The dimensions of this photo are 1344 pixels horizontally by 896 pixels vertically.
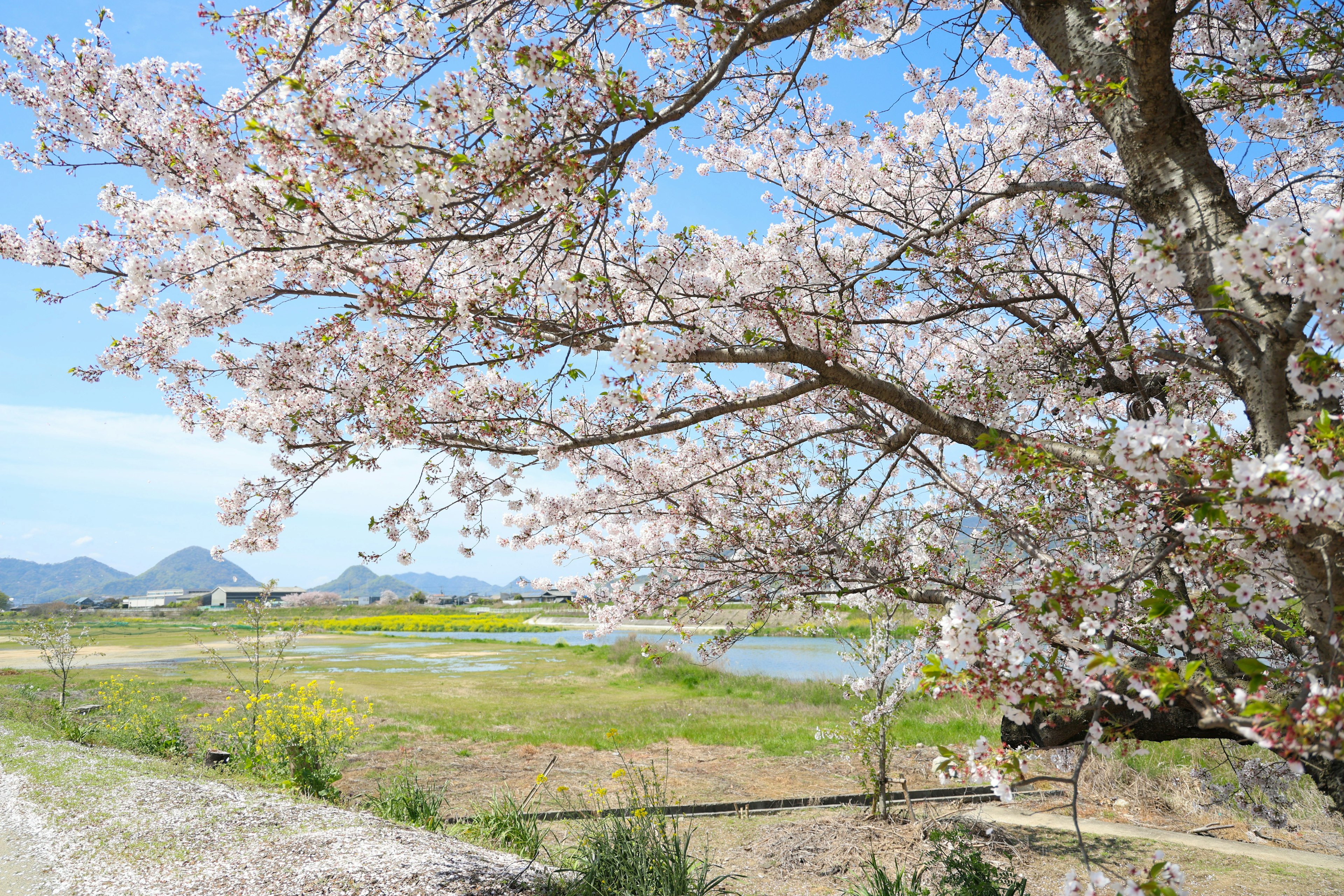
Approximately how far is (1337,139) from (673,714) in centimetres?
1509

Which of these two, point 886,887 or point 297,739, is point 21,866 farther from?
point 886,887

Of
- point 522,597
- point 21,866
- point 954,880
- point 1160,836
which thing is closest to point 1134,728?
point 954,880

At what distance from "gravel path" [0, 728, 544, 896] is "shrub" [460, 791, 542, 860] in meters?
0.43

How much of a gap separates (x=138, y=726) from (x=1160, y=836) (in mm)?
12950

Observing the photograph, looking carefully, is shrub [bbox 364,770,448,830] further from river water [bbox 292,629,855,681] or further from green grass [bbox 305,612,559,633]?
green grass [bbox 305,612,559,633]

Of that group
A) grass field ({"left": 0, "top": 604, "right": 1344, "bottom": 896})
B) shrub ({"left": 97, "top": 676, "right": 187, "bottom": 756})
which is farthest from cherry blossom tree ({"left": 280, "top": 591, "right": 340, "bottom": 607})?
shrub ({"left": 97, "top": 676, "right": 187, "bottom": 756})

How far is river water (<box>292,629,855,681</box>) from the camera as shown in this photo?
24172 millimetres

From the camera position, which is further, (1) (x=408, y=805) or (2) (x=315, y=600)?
(2) (x=315, y=600)

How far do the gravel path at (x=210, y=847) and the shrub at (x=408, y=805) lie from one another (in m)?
0.27

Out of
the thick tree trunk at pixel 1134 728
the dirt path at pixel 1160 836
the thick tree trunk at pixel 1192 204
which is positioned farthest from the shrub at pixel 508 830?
the thick tree trunk at pixel 1192 204

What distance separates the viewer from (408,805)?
6.67 m

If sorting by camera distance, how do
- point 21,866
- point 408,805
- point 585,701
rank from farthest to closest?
point 585,701, point 408,805, point 21,866

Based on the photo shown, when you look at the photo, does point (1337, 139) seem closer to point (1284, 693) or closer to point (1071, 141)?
point (1071, 141)

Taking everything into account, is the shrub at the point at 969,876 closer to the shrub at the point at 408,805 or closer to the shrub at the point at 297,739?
the shrub at the point at 408,805
